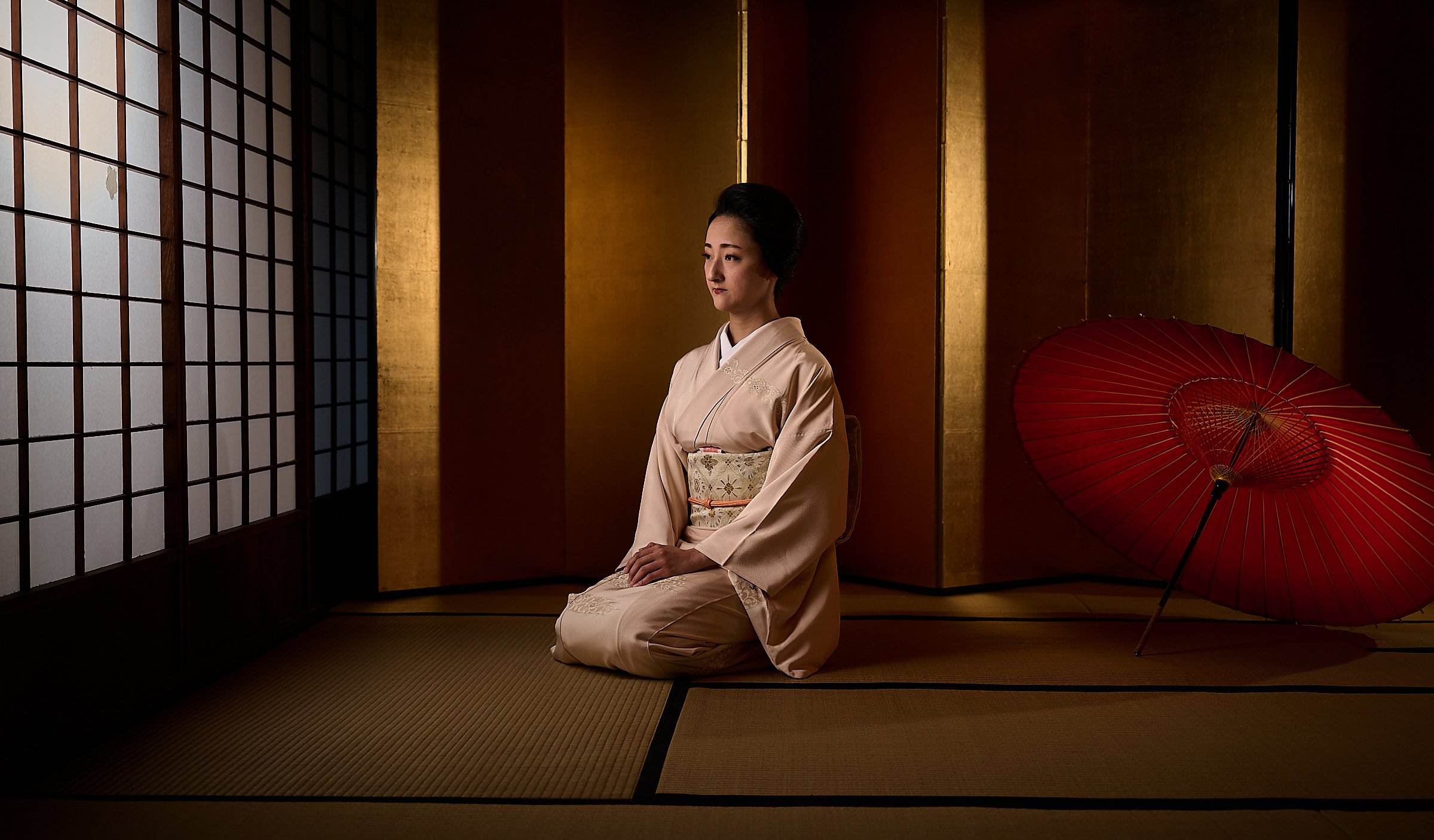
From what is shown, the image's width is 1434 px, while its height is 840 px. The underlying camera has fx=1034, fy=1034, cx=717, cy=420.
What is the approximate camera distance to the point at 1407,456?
2377 mm

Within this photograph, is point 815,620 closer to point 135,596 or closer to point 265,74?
point 135,596

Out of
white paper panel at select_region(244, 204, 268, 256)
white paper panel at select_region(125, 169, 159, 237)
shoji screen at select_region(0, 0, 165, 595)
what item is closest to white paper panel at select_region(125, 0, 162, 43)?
shoji screen at select_region(0, 0, 165, 595)

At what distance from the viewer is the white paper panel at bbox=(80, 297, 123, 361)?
2486mm

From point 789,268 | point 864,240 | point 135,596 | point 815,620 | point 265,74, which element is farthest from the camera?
point 864,240

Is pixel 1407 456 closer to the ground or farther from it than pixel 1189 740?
farther from it

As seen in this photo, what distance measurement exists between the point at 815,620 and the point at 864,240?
181 centimetres

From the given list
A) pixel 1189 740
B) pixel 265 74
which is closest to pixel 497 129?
pixel 265 74

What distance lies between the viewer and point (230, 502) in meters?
3.10

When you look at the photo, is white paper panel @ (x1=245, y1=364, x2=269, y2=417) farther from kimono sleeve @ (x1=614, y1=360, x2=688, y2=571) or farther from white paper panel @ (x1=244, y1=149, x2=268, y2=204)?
kimono sleeve @ (x1=614, y1=360, x2=688, y2=571)

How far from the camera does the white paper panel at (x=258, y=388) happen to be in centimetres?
324

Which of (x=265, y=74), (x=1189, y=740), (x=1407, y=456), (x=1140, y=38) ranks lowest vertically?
(x=1189, y=740)

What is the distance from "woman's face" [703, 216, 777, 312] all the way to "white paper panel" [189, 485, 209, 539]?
157cm

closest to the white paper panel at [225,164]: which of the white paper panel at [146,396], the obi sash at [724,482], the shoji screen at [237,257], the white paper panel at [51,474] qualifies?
the shoji screen at [237,257]

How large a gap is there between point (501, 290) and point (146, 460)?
158 cm
